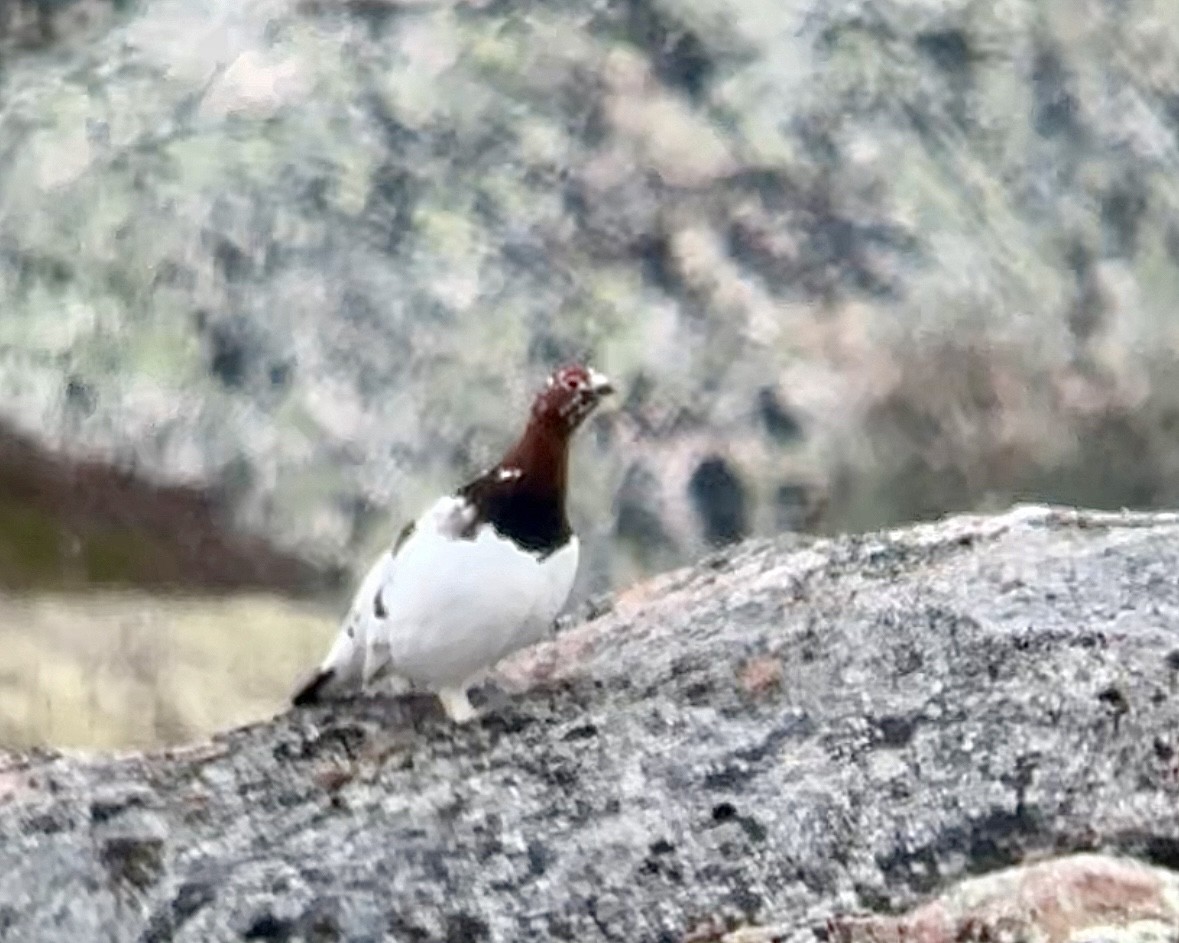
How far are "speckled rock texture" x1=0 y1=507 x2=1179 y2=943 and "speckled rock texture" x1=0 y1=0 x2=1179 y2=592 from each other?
3624mm

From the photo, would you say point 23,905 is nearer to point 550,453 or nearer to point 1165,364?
point 550,453

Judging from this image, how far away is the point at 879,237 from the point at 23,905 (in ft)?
18.2

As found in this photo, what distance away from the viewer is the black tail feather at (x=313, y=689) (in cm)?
569

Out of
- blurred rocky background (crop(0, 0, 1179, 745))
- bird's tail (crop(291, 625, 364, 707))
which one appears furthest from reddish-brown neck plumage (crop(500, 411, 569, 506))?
blurred rocky background (crop(0, 0, 1179, 745))

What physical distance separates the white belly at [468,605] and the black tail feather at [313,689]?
0.72ft

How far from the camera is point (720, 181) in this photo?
31.7 feet

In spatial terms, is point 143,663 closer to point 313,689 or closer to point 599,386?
point 313,689

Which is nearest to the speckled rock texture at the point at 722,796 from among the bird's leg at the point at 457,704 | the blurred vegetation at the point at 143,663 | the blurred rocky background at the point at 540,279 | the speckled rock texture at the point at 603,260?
the bird's leg at the point at 457,704

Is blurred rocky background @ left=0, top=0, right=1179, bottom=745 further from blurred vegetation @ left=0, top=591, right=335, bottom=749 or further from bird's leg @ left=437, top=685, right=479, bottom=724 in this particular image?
bird's leg @ left=437, top=685, right=479, bottom=724

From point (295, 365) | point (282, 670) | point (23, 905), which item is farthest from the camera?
point (295, 365)

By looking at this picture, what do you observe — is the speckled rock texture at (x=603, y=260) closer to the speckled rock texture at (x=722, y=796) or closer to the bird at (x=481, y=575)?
the bird at (x=481, y=575)

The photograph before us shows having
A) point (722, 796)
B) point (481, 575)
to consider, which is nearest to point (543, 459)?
point (481, 575)

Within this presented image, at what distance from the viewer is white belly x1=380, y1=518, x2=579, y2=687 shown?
5.39 m

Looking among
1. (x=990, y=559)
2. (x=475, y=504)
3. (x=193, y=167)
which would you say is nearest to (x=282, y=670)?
(x=193, y=167)
